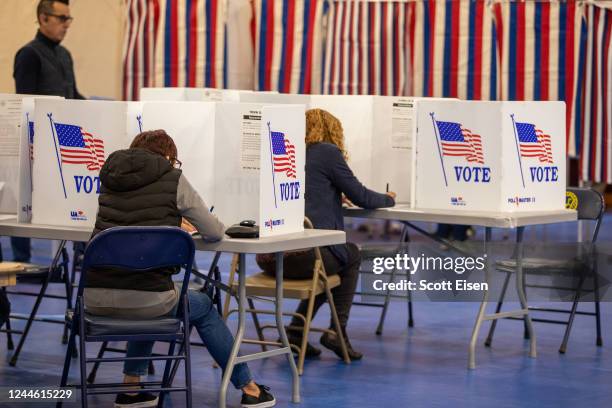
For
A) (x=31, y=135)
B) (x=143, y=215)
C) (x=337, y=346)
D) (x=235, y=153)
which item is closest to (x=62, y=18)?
(x=31, y=135)

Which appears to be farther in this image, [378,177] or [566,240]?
[566,240]

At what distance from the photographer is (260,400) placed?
184 inches

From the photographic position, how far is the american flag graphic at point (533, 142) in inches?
226

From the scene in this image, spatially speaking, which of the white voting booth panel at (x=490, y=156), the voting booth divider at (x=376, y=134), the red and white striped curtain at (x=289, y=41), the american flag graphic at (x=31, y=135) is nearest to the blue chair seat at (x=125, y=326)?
the american flag graphic at (x=31, y=135)

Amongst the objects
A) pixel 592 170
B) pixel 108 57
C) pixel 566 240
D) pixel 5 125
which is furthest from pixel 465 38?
pixel 5 125

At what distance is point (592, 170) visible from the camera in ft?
31.7

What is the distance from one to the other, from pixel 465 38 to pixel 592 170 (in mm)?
1583

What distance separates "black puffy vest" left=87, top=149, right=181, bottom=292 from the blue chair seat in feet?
0.41

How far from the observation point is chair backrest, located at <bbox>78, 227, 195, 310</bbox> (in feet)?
13.1

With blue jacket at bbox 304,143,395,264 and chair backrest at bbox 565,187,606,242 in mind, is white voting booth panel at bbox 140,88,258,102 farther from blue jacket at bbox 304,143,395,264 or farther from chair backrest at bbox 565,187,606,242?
chair backrest at bbox 565,187,606,242

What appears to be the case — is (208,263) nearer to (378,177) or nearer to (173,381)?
(378,177)

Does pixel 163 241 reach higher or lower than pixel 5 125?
lower

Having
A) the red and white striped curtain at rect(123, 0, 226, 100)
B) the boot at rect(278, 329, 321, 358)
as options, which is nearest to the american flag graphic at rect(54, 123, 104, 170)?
the boot at rect(278, 329, 321, 358)

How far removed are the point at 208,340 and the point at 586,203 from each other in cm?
270
